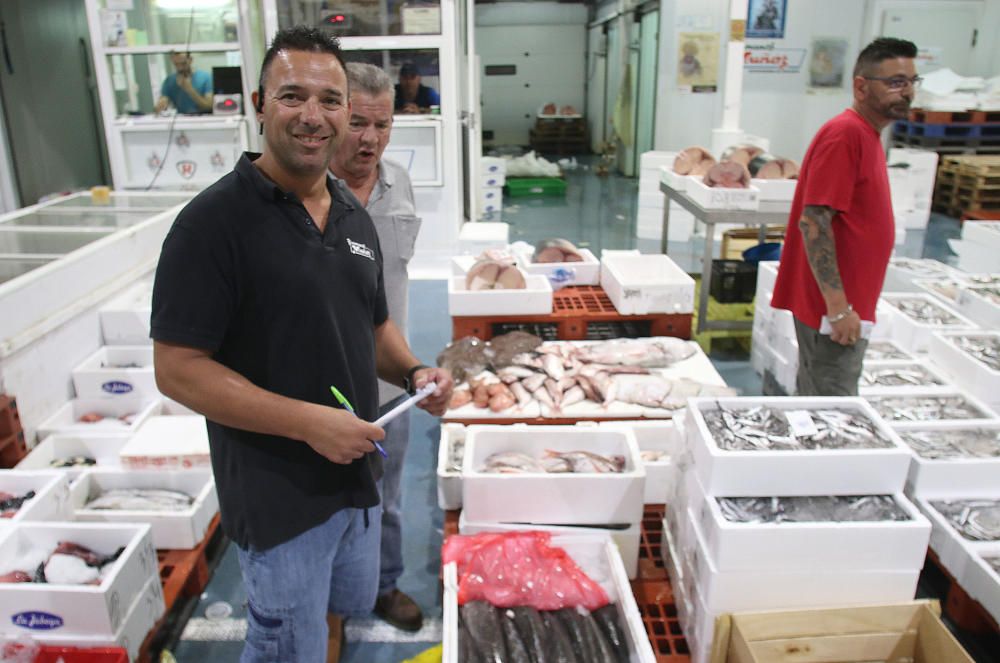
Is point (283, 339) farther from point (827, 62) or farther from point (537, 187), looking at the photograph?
point (827, 62)

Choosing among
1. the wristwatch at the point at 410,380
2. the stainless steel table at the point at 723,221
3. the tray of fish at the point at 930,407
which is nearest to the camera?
the wristwatch at the point at 410,380

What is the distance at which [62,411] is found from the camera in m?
3.62

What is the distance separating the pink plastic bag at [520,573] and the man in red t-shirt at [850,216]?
1501 millimetres

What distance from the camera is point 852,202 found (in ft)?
9.27

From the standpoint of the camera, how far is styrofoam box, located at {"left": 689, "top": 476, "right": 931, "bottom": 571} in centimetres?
188

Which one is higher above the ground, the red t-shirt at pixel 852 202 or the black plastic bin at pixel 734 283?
the red t-shirt at pixel 852 202

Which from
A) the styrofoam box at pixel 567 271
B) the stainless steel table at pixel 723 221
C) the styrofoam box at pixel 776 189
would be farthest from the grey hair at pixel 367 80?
the styrofoam box at pixel 776 189

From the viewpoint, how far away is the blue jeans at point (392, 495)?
255cm

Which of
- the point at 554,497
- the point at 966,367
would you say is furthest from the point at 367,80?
the point at 966,367

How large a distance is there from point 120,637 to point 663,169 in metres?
5.53

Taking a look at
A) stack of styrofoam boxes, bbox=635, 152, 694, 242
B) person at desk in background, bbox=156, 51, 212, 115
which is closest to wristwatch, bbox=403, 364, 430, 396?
person at desk in background, bbox=156, 51, 212, 115

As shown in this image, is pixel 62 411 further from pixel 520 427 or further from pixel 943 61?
pixel 943 61

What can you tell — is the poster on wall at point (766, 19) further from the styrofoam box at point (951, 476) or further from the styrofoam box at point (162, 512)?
the styrofoam box at point (162, 512)

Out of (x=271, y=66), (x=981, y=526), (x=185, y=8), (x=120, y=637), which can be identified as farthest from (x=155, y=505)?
(x=185, y=8)
